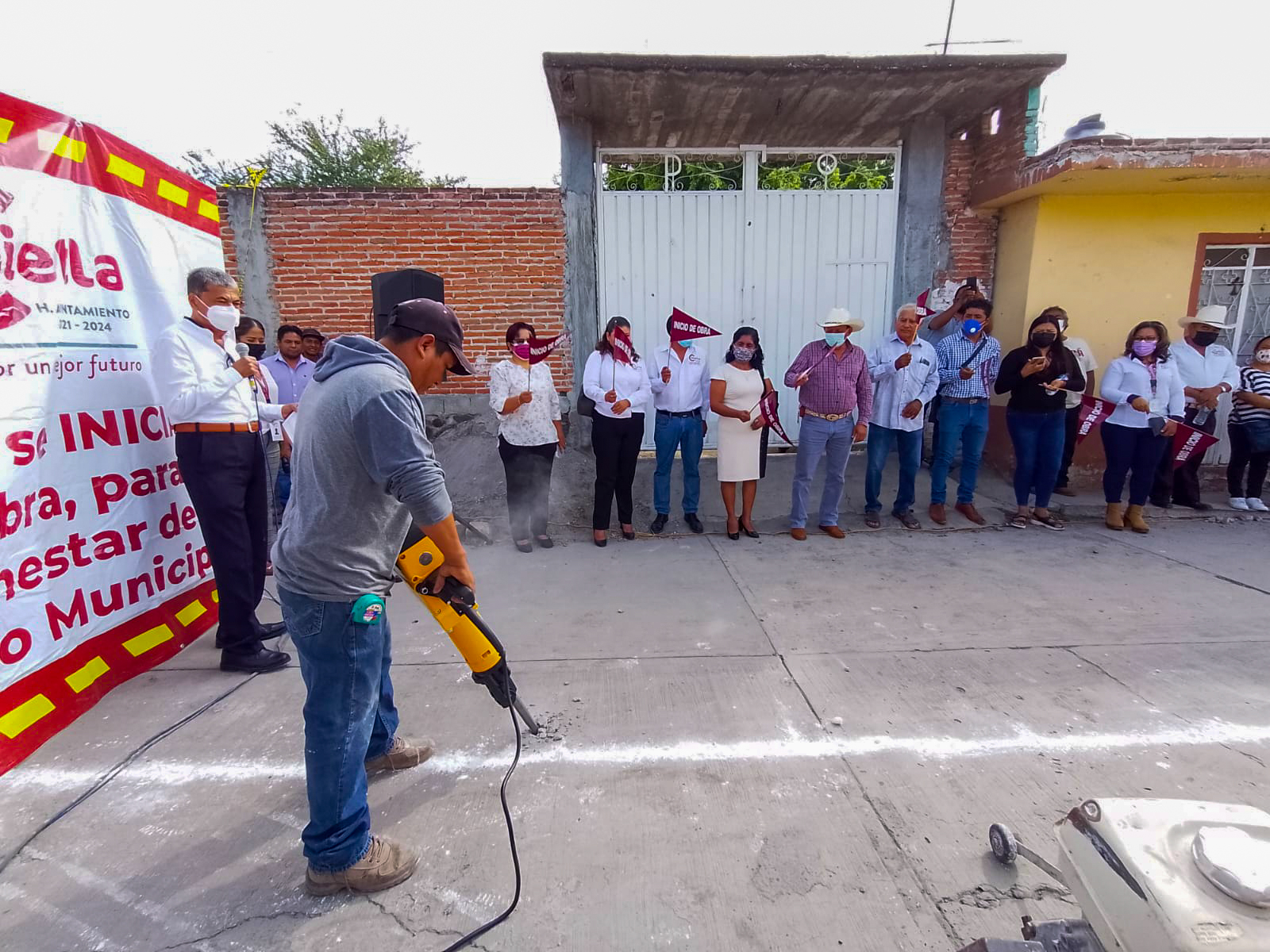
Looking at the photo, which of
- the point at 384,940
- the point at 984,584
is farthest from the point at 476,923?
the point at 984,584

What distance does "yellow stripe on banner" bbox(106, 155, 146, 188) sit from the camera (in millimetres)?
3168

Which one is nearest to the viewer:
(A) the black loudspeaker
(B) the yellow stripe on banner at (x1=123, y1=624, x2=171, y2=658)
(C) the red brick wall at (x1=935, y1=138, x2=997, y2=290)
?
(B) the yellow stripe on banner at (x1=123, y1=624, x2=171, y2=658)

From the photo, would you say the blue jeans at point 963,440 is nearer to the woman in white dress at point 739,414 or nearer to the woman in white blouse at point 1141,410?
the woman in white blouse at point 1141,410

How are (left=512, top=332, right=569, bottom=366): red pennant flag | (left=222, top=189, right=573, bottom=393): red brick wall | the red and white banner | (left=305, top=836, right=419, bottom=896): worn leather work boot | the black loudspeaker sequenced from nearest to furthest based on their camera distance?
(left=305, top=836, right=419, bottom=896): worn leather work boot → the red and white banner → (left=512, top=332, right=569, bottom=366): red pennant flag → the black loudspeaker → (left=222, top=189, right=573, bottom=393): red brick wall

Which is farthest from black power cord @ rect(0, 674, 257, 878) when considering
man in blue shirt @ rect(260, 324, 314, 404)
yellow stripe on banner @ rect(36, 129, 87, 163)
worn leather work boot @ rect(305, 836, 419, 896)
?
man in blue shirt @ rect(260, 324, 314, 404)

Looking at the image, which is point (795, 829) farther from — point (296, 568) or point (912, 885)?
point (296, 568)

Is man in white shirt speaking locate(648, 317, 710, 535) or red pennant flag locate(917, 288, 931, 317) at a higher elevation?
red pennant flag locate(917, 288, 931, 317)

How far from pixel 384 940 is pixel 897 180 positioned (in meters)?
7.81

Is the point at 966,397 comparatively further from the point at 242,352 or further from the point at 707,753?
the point at 242,352

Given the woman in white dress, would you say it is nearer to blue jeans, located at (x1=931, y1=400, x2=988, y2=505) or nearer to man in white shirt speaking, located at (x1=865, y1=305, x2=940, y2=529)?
man in white shirt speaking, located at (x1=865, y1=305, x2=940, y2=529)

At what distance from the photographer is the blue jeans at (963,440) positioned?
19.2 ft

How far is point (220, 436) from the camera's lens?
328 cm

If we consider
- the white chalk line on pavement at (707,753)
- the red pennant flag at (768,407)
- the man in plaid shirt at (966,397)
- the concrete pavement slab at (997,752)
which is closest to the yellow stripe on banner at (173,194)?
the white chalk line on pavement at (707,753)

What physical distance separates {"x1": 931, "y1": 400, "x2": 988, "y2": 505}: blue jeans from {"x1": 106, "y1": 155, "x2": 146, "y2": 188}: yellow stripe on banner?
601cm
